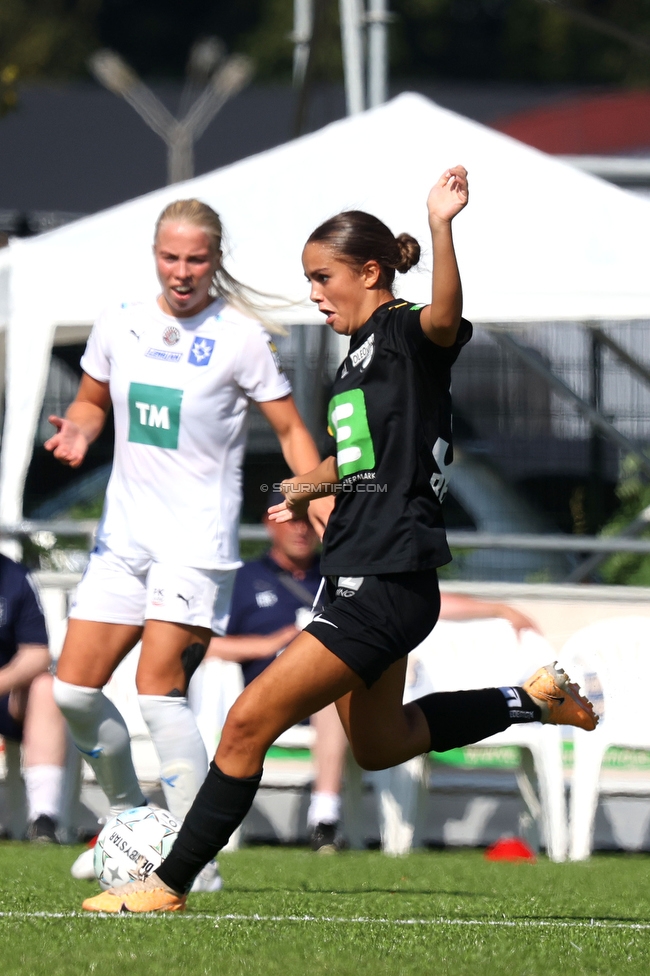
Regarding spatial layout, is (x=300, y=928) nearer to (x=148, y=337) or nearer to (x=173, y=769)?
(x=173, y=769)

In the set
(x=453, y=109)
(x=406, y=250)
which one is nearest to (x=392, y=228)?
(x=406, y=250)

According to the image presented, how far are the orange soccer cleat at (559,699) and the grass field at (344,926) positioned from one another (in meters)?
0.55

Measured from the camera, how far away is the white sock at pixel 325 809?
23.3ft

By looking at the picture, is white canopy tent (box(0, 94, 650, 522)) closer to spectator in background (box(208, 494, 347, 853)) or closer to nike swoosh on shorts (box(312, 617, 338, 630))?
spectator in background (box(208, 494, 347, 853))

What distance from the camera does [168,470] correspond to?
5086 millimetres

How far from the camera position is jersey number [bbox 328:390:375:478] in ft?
13.5

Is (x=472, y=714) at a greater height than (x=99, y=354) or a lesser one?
lesser

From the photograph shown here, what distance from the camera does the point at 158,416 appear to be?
16.7 feet

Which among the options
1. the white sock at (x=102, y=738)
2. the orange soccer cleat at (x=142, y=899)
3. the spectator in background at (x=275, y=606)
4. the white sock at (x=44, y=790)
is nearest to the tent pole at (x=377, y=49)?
the spectator in background at (x=275, y=606)

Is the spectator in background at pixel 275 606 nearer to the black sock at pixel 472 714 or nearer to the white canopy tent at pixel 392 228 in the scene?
the white canopy tent at pixel 392 228

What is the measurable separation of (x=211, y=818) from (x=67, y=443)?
4.93 feet

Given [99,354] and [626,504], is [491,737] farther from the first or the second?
[626,504]

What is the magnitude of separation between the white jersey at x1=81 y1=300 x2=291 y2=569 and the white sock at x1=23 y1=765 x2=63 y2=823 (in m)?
2.27

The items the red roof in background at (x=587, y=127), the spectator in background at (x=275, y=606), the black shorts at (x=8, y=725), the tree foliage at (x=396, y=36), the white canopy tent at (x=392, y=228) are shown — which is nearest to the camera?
the black shorts at (x=8, y=725)
